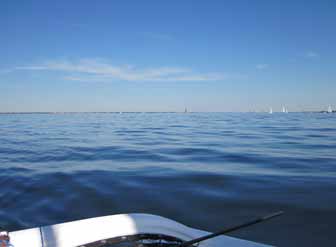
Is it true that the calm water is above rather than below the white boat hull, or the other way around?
below

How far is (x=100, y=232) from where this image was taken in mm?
1834

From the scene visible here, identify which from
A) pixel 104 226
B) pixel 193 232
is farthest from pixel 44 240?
pixel 193 232

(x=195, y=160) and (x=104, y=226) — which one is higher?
(x=104, y=226)

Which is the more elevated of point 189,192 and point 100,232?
point 100,232

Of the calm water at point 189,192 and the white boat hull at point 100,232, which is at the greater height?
the white boat hull at point 100,232

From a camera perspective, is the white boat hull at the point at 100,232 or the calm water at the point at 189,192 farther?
the calm water at the point at 189,192

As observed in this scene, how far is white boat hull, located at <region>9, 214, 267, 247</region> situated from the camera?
66.8 inches

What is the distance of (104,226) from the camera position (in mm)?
1899

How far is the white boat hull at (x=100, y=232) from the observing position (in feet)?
5.57

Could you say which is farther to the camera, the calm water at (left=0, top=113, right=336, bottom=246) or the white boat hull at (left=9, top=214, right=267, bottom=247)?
the calm water at (left=0, top=113, right=336, bottom=246)

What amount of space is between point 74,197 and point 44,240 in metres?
2.40

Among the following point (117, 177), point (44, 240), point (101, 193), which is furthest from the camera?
point (117, 177)

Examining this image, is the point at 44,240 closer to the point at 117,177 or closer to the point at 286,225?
the point at 286,225

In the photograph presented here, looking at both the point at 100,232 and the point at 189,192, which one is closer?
the point at 100,232
